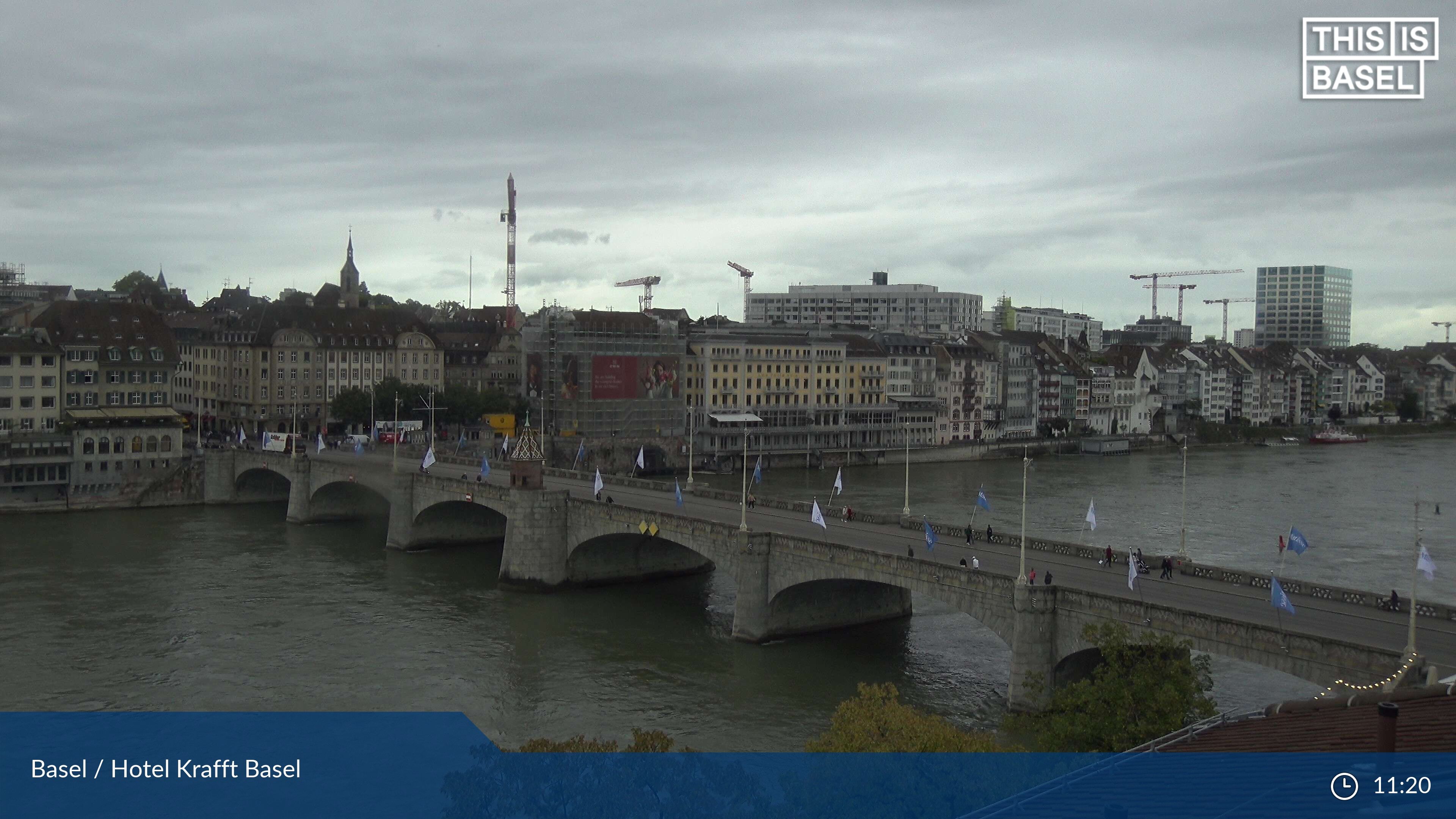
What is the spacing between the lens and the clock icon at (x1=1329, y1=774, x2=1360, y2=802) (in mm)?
12430

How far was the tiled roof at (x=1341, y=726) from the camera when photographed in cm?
1462

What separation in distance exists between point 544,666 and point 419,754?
8930 mm

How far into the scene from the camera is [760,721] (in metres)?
35.2

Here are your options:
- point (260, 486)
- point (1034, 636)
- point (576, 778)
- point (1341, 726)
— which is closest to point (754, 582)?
point (1034, 636)

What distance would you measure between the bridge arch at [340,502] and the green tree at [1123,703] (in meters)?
54.9

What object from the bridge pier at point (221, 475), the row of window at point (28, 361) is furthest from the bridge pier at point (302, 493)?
the row of window at point (28, 361)

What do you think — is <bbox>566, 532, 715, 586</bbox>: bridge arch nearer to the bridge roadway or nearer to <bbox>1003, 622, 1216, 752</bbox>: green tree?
the bridge roadway

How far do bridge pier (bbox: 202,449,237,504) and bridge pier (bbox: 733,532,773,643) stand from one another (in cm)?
5258

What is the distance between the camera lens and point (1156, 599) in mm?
34375

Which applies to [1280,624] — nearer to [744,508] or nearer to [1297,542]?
[1297,542]

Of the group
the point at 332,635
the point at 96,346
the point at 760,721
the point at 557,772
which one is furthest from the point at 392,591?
the point at 96,346

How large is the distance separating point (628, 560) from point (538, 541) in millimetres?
4361

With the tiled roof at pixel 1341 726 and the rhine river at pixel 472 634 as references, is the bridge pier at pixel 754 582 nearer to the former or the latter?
the rhine river at pixel 472 634

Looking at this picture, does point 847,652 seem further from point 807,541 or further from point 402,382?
point 402,382
